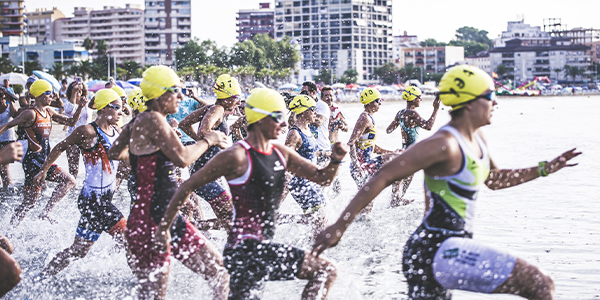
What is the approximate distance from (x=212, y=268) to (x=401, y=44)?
179 m

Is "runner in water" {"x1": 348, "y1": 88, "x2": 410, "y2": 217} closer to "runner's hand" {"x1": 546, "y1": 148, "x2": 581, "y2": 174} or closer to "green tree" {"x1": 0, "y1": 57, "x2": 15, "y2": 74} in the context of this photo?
"runner's hand" {"x1": 546, "y1": 148, "x2": 581, "y2": 174}

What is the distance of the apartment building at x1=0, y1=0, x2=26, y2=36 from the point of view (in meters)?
158

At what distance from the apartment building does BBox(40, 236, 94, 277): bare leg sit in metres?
169

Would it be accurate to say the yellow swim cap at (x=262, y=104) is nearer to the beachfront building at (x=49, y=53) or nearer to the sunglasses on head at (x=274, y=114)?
the sunglasses on head at (x=274, y=114)

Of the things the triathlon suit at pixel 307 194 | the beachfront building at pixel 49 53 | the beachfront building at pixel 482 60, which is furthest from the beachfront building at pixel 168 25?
the triathlon suit at pixel 307 194

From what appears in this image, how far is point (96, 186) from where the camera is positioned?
5930mm

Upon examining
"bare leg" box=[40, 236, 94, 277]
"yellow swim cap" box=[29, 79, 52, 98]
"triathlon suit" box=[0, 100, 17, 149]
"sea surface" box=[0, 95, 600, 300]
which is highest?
"yellow swim cap" box=[29, 79, 52, 98]

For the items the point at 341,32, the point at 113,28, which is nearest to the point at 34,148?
the point at 341,32

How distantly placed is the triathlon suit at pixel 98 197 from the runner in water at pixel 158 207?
4.57 feet

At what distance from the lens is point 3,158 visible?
3.91 metres

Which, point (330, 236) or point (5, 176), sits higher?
point (330, 236)

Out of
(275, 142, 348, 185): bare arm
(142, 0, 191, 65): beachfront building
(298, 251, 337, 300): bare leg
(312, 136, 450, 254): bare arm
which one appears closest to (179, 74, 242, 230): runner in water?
(275, 142, 348, 185): bare arm

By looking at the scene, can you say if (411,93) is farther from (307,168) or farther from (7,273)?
(7,273)

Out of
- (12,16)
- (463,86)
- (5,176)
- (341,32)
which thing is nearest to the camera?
(463,86)
